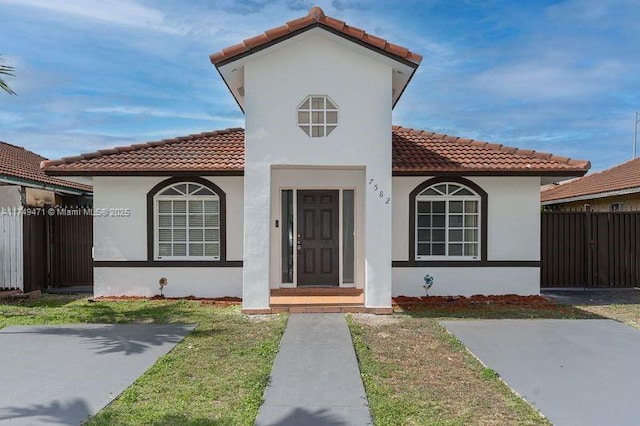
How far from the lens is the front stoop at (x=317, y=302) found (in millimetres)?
9734

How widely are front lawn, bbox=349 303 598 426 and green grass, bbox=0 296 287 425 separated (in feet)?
4.78

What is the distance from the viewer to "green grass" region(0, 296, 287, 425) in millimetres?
4895

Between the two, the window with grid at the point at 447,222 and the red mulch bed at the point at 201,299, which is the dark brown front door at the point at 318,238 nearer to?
the red mulch bed at the point at 201,299

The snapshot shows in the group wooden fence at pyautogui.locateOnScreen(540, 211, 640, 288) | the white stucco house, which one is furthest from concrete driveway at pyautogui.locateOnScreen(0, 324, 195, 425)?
wooden fence at pyautogui.locateOnScreen(540, 211, 640, 288)

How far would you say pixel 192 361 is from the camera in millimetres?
6664

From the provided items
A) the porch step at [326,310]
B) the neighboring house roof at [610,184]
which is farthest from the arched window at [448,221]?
the neighboring house roof at [610,184]

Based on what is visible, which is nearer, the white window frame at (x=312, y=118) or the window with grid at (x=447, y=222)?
the white window frame at (x=312, y=118)

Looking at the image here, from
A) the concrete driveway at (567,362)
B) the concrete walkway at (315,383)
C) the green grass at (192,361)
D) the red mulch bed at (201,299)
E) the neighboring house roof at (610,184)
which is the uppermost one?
the neighboring house roof at (610,184)

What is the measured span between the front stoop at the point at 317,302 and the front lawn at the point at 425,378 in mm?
381

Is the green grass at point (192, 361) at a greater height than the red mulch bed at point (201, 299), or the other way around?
the red mulch bed at point (201, 299)

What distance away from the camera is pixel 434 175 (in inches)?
446

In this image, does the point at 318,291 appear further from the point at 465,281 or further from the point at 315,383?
the point at 315,383
